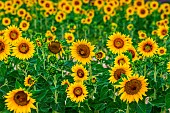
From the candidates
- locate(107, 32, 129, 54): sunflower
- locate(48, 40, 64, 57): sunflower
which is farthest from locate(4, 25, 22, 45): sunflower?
locate(107, 32, 129, 54): sunflower

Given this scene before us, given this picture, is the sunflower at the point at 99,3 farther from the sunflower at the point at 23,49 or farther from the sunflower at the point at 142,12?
the sunflower at the point at 23,49

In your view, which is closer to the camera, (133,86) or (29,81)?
(133,86)

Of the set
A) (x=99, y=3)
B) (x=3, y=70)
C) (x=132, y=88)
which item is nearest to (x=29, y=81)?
(x=3, y=70)

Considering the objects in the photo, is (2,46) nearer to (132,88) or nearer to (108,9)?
(132,88)

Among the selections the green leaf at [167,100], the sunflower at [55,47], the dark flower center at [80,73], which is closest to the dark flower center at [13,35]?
the sunflower at [55,47]

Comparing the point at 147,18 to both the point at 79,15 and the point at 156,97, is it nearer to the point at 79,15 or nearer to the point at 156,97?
the point at 79,15
